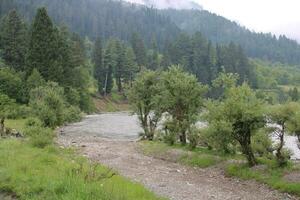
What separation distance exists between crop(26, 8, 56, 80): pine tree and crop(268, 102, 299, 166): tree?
6010 cm

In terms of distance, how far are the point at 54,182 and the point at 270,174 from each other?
15.5m

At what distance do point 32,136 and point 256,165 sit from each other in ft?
52.6

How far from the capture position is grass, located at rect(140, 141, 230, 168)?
35.5 m

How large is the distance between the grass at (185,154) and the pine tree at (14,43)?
5693cm

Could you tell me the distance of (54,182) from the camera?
18.2m

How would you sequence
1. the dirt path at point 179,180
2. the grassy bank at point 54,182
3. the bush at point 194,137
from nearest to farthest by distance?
the grassy bank at point 54,182 → the dirt path at point 179,180 → the bush at point 194,137

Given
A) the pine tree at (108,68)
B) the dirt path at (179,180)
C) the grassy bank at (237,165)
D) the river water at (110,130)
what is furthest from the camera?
the pine tree at (108,68)

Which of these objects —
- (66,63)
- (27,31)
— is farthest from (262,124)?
(27,31)

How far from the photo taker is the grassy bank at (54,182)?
55.2 feet

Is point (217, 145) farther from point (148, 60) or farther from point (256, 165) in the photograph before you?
point (148, 60)

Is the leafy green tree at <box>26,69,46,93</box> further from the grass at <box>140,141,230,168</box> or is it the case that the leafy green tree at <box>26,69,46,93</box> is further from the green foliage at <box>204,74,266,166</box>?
the green foliage at <box>204,74,266,166</box>

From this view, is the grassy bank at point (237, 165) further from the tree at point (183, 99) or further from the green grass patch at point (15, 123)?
the green grass patch at point (15, 123)

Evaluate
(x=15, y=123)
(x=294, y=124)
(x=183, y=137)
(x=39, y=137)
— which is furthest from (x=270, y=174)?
(x=15, y=123)

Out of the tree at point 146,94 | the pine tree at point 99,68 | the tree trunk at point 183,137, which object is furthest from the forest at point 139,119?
the pine tree at point 99,68
